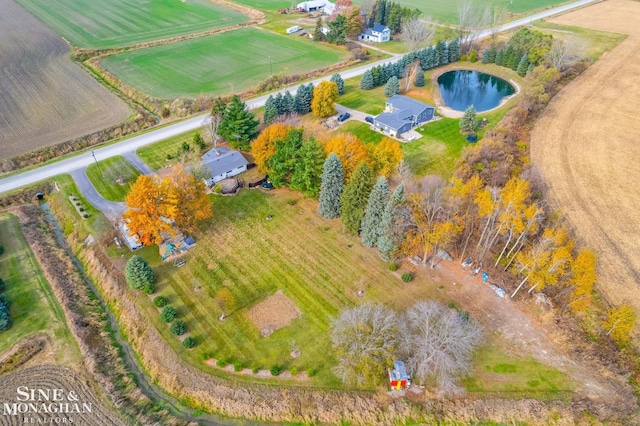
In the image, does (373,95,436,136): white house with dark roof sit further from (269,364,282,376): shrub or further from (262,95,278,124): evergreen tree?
(269,364,282,376): shrub

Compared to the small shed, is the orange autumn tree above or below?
above

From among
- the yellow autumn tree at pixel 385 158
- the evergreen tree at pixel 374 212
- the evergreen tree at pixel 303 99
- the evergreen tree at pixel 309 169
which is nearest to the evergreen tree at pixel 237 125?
the evergreen tree at pixel 303 99

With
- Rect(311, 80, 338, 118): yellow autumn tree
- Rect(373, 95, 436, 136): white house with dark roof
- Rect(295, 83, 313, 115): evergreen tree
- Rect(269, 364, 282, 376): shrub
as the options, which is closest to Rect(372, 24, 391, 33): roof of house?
Rect(373, 95, 436, 136): white house with dark roof

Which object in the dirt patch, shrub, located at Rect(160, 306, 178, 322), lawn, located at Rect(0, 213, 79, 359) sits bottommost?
lawn, located at Rect(0, 213, 79, 359)

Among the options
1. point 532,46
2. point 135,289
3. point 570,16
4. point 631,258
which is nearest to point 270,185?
point 135,289

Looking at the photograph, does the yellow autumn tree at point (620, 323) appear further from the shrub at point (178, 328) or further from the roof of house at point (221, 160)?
the roof of house at point (221, 160)

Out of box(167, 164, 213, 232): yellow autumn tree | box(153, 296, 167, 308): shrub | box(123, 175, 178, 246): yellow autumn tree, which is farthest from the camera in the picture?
box(167, 164, 213, 232): yellow autumn tree
